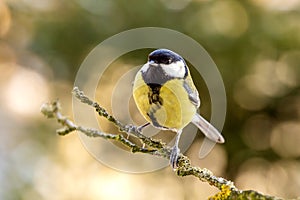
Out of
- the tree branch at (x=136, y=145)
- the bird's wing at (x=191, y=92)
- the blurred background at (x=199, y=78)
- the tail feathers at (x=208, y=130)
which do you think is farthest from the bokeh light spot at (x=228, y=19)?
the tree branch at (x=136, y=145)

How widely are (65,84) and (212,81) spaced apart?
2.30 ft

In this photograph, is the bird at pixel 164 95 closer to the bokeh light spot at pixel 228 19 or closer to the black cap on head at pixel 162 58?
the black cap on head at pixel 162 58

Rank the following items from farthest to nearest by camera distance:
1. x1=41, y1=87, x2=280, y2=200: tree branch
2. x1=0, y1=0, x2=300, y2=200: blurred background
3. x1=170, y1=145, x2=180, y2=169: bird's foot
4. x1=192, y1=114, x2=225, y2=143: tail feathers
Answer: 1. x1=0, y1=0, x2=300, y2=200: blurred background
2. x1=192, y1=114, x2=225, y2=143: tail feathers
3. x1=170, y1=145, x2=180, y2=169: bird's foot
4. x1=41, y1=87, x2=280, y2=200: tree branch

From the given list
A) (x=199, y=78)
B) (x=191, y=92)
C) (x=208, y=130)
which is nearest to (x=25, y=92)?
(x=199, y=78)

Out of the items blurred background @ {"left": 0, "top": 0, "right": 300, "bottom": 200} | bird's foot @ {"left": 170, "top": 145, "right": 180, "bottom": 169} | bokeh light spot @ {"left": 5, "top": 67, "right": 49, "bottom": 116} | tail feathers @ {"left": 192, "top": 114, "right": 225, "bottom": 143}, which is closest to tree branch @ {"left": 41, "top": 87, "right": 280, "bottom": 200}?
bird's foot @ {"left": 170, "top": 145, "right": 180, "bottom": 169}

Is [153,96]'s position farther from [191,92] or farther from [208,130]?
[208,130]

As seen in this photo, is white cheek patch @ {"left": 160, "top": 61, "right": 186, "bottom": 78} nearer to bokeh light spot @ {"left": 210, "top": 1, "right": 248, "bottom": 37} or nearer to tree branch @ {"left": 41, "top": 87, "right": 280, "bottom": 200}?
tree branch @ {"left": 41, "top": 87, "right": 280, "bottom": 200}

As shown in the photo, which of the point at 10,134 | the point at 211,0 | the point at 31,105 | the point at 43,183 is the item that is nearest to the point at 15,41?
the point at 31,105

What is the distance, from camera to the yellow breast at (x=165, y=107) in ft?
1.66

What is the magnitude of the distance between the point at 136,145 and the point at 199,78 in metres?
1.12

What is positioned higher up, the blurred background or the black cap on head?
the blurred background

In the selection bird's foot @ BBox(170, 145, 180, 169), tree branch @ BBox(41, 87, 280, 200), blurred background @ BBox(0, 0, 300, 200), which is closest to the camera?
tree branch @ BBox(41, 87, 280, 200)

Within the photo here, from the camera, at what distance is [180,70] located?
1.83ft

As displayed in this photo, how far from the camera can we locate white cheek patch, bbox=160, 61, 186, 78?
0.53 metres
